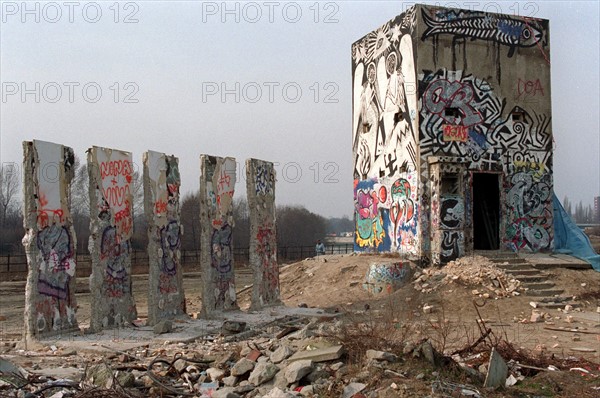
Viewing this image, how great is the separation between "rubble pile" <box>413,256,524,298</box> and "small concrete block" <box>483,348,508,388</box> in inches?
339

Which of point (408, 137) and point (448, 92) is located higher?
point (448, 92)

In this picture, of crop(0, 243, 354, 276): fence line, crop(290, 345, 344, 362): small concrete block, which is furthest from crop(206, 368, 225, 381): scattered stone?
crop(0, 243, 354, 276): fence line

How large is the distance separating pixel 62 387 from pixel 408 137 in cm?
1387

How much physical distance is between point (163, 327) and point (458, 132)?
11.3 metres

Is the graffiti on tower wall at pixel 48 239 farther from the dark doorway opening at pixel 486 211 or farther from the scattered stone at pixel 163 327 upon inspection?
the dark doorway opening at pixel 486 211

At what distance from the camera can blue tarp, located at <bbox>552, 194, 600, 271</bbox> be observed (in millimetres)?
19500

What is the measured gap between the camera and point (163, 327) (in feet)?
36.0

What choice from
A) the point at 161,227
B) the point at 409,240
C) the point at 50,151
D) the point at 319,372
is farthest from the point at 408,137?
the point at 319,372

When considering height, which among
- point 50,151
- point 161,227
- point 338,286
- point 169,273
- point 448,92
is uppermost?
point 448,92

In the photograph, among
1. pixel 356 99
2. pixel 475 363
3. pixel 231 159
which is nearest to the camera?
pixel 475 363

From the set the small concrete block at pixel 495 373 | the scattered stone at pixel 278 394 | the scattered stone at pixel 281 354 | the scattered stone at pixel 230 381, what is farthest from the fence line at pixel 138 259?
the small concrete block at pixel 495 373

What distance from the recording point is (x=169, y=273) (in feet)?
40.1

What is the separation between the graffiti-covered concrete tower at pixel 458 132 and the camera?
59.7 ft

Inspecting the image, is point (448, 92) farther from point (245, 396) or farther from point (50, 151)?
point (245, 396)
